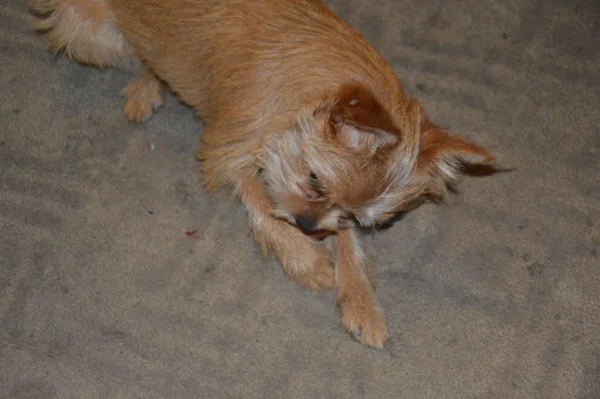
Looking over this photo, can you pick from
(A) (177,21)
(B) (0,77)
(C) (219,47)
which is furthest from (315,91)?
(B) (0,77)

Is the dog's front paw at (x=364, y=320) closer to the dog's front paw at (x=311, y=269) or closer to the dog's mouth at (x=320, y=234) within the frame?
the dog's front paw at (x=311, y=269)

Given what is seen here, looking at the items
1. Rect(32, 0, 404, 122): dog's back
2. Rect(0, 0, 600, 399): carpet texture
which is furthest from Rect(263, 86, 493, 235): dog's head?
Rect(0, 0, 600, 399): carpet texture

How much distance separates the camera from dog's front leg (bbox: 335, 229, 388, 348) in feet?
10.0

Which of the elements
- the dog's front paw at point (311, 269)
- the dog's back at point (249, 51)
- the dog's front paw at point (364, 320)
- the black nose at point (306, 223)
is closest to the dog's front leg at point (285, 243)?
the dog's front paw at point (311, 269)

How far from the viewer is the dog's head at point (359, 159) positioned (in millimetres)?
2393

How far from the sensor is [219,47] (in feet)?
9.25

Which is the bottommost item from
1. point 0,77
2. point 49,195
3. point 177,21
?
point 49,195

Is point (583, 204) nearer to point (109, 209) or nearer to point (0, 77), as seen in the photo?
point (109, 209)

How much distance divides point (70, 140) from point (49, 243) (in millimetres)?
525

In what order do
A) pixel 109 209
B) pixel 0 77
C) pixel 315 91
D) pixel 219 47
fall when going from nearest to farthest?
pixel 315 91 → pixel 219 47 → pixel 109 209 → pixel 0 77

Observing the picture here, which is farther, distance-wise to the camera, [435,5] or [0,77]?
[435,5]

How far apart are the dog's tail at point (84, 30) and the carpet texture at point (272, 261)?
0.20 m

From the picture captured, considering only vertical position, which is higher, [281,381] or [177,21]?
[177,21]

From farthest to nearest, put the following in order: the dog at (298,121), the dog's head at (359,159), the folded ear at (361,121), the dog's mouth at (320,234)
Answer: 1. the dog's mouth at (320,234)
2. the dog at (298,121)
3. the dog's head at (359,159)
4. the folded ear at (361,121)
